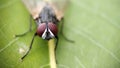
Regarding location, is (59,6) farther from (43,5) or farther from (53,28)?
(53,28)

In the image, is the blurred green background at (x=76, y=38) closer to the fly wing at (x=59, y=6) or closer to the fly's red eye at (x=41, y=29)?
the fly's red eye at (x=41, y=29)

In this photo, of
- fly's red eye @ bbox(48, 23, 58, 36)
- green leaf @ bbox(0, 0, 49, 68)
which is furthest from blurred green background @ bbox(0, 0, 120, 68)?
fly's red eye @ bbox(48, 23, 58, 36)

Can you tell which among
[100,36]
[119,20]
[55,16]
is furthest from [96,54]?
[55,16]

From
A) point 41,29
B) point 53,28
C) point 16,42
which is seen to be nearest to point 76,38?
point 53,28

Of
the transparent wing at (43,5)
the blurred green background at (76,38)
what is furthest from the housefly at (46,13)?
the blurred green background at (76,38)

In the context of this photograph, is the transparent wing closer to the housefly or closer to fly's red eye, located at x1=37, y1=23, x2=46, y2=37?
the housefly

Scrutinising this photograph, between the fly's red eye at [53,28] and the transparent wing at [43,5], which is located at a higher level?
the transparent wing at [43,5]

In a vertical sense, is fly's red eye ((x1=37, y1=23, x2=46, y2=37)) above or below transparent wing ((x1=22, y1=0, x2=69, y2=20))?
below

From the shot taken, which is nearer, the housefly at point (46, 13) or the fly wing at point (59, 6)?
the housefly at point (46, 13)
